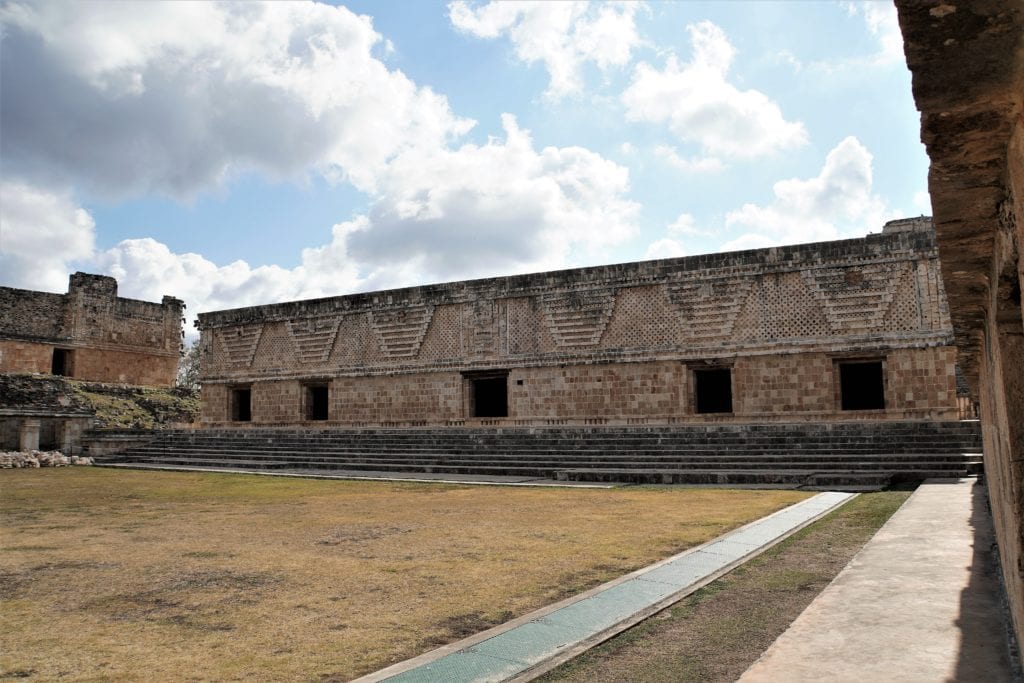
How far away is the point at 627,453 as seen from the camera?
13.0 m

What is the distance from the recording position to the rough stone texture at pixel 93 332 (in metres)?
24.5

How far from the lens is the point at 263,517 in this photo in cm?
712

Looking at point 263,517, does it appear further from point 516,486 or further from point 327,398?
point 327,398

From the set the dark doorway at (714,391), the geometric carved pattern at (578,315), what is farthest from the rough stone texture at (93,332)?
the dark doorway at (714,391)

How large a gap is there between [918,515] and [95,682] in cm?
535

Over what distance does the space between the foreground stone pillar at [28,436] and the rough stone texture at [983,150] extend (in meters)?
19.9

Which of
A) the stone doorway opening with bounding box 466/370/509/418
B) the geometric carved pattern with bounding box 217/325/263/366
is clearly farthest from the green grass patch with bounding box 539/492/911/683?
the geometric carved pattern with bounding box 217/325/263/366

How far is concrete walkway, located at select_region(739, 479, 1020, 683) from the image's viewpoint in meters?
2.15

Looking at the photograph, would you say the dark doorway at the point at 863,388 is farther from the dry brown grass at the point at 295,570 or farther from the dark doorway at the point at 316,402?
the dark doorway at the point at 316,402

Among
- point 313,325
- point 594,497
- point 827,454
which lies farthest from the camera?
point 313,325

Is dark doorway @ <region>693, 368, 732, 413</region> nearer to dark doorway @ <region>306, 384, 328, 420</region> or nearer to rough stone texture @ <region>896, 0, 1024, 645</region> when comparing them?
dark doorway @ <region>306, 384, 328, 420</region>

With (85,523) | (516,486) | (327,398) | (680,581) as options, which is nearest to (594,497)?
(516,486)

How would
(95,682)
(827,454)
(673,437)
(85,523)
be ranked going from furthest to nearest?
1. (673,437)
2. (827,454)
3. (85,523)
4. (95,682)

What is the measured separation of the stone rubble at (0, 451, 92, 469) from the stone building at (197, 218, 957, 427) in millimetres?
4526
